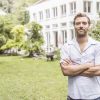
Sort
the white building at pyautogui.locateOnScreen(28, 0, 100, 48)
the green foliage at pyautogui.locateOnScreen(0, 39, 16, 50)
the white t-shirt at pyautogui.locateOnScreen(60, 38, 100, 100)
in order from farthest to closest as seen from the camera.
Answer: the white building at pyautogui.locateOnScreen(28, 0, 100, 48) → the green foliage at pyautogui.locateOnScreen(0, 39, 16, 50) → the white t-shirt at pyautogui.locateOnScreen(60, 38, 100, 100)

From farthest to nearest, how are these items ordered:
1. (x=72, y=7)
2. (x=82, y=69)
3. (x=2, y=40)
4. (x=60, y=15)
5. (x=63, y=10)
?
(x=60, y=15) → (x=63, y=10) → (x=72, y=7) → (x=2, y=40) → (x=82, y=69)

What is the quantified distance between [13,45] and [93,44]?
28.5 metres

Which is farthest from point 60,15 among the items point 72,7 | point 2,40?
point 2,40

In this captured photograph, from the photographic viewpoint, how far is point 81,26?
445 centimetres

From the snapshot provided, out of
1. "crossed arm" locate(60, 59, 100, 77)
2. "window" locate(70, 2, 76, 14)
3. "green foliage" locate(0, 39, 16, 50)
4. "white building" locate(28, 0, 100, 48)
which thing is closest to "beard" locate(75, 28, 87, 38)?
"crossed arm" locate(60, 59, 100, 77)

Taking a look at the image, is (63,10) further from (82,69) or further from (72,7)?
(82,69)

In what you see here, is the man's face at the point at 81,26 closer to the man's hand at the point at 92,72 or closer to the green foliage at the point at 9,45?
the man's hand at the point at 92,72

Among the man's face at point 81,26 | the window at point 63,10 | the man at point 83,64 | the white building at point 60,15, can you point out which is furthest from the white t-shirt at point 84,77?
the window at point 63,10

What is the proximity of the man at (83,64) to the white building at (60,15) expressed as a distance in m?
31.0

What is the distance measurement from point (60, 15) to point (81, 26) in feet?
122

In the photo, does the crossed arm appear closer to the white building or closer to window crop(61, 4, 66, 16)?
the white building

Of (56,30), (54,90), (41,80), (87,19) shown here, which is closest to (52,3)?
(56,30)

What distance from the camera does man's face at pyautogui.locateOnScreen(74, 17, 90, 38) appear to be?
446cm

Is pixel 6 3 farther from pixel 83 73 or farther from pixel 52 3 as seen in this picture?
pixel 83 73
